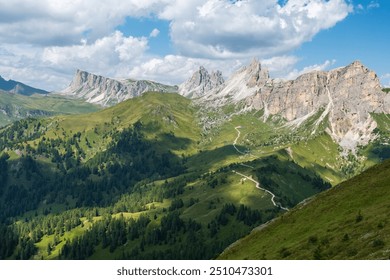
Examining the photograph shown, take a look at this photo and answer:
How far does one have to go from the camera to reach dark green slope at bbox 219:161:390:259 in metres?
51.3

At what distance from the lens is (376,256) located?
143 ft

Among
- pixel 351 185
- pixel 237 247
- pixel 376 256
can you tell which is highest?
pixel 351 185

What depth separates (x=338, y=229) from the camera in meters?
63.4

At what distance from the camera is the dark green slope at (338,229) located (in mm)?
51322
